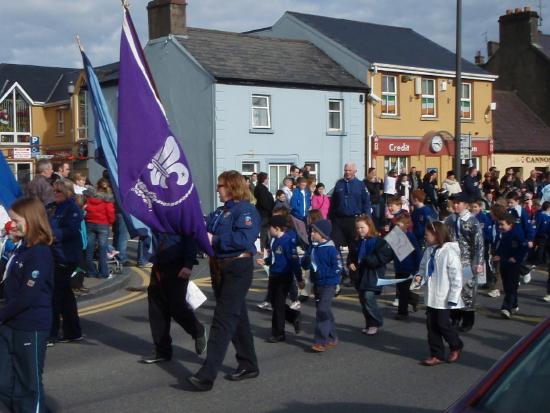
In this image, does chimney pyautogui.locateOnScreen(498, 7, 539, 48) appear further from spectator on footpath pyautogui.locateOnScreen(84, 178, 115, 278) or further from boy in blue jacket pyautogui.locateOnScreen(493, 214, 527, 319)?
boy in blue jacket pyautogui.locateOnScreen(493, 214, 527, 319)

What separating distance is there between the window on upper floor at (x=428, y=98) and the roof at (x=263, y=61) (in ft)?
12.5

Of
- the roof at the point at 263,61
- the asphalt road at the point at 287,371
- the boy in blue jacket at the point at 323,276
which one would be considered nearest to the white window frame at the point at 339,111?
the roof at the point at 263,61

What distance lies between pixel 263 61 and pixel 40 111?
22.1 meters

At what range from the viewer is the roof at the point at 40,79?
163 feet

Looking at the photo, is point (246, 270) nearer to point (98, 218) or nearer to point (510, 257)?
point (510, 257)

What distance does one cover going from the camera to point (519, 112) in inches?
1748

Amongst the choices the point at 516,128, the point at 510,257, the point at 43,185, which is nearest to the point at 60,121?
the point at 516,128

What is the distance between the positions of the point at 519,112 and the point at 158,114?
39930 millimetres

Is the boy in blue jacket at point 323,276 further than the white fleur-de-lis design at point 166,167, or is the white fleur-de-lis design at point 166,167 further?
the boy in blue jacket at point 323,276

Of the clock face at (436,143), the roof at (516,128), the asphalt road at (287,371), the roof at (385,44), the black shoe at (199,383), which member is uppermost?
the roof at (385,44)

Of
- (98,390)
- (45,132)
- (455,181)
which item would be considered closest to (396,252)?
(98,390)

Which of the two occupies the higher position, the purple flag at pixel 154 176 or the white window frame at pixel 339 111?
the white window frame at pixel 339 111

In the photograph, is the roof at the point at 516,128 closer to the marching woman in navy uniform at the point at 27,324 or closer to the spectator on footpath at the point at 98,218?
the spectator on footpath at the point at 98,218

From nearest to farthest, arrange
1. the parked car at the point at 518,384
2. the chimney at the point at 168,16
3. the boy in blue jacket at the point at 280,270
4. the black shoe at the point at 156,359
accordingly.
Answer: the parked car at the point at 518,384 < the black shoe at the point at 156,359 < the boy in blue jacket at the point at 280,270 < the chimney at the point at 168,16
